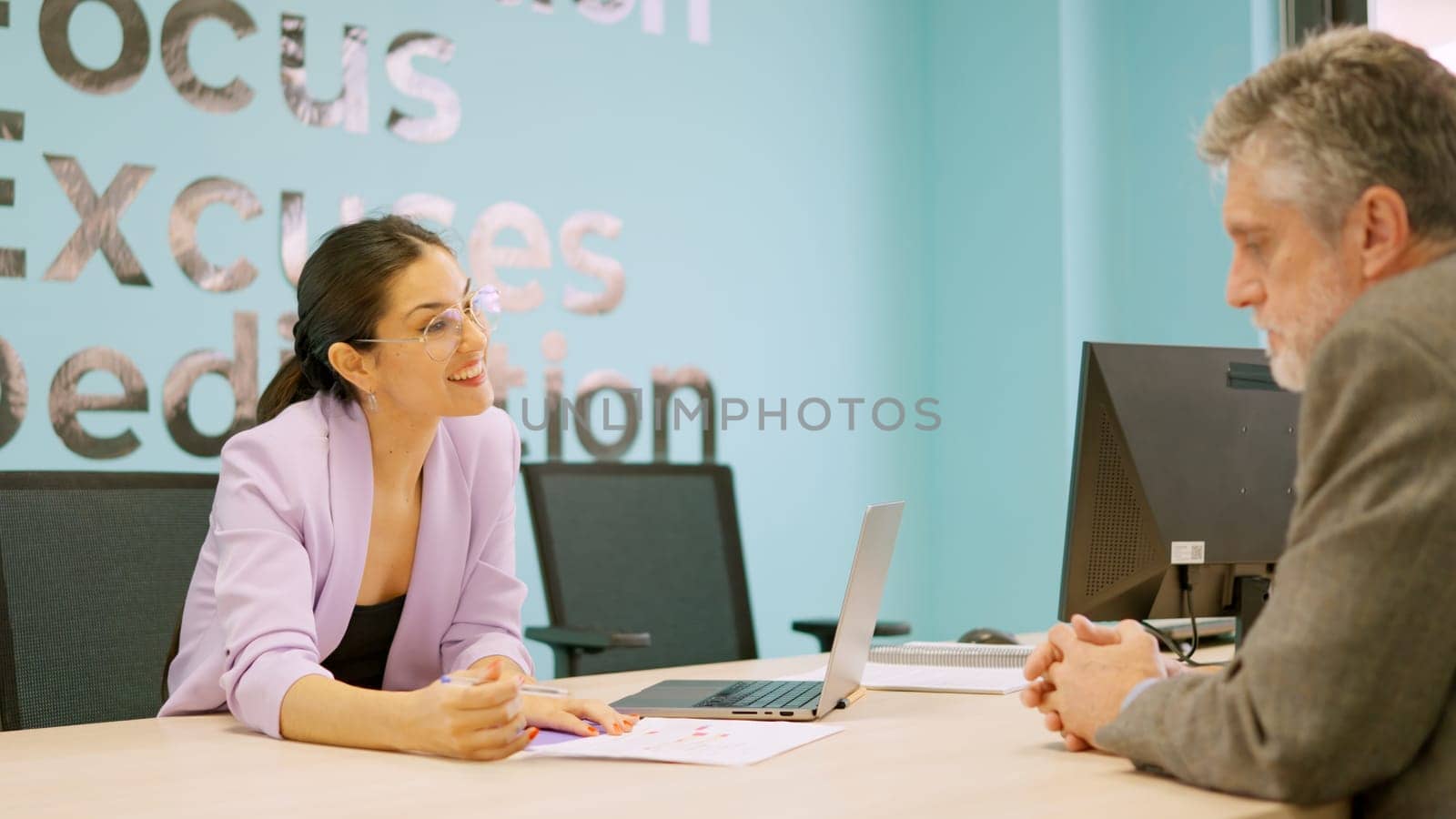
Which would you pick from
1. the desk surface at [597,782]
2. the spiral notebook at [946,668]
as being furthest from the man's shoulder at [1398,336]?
the spiral notebook at [946,668]

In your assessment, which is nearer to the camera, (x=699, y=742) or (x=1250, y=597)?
(x=699, y=742)

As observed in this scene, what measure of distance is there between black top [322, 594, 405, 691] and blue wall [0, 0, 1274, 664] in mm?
Result: 1151

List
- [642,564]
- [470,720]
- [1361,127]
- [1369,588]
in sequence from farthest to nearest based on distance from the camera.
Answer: [642,564], [470,720], [1361,127], [1369,588]

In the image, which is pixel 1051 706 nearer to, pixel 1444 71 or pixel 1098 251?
pixel 1444 71

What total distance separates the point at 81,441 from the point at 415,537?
3.84 feet

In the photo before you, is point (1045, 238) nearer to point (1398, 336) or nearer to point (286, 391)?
point (286, 391)

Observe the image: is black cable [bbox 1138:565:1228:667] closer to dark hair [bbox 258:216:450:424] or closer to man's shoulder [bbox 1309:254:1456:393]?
man's shoulder [bbox 1309:254:1456:393]

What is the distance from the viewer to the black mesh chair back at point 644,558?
266 cm

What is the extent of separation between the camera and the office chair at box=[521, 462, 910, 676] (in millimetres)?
2650

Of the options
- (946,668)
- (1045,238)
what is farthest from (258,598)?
(1045,238)

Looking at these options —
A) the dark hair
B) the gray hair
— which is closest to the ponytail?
the dark hair

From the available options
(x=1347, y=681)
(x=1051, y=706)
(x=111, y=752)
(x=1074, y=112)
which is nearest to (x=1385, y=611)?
(x=1347, y=681)

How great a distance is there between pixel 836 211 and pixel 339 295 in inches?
90.8

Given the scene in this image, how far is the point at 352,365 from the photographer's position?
194 centimetres
